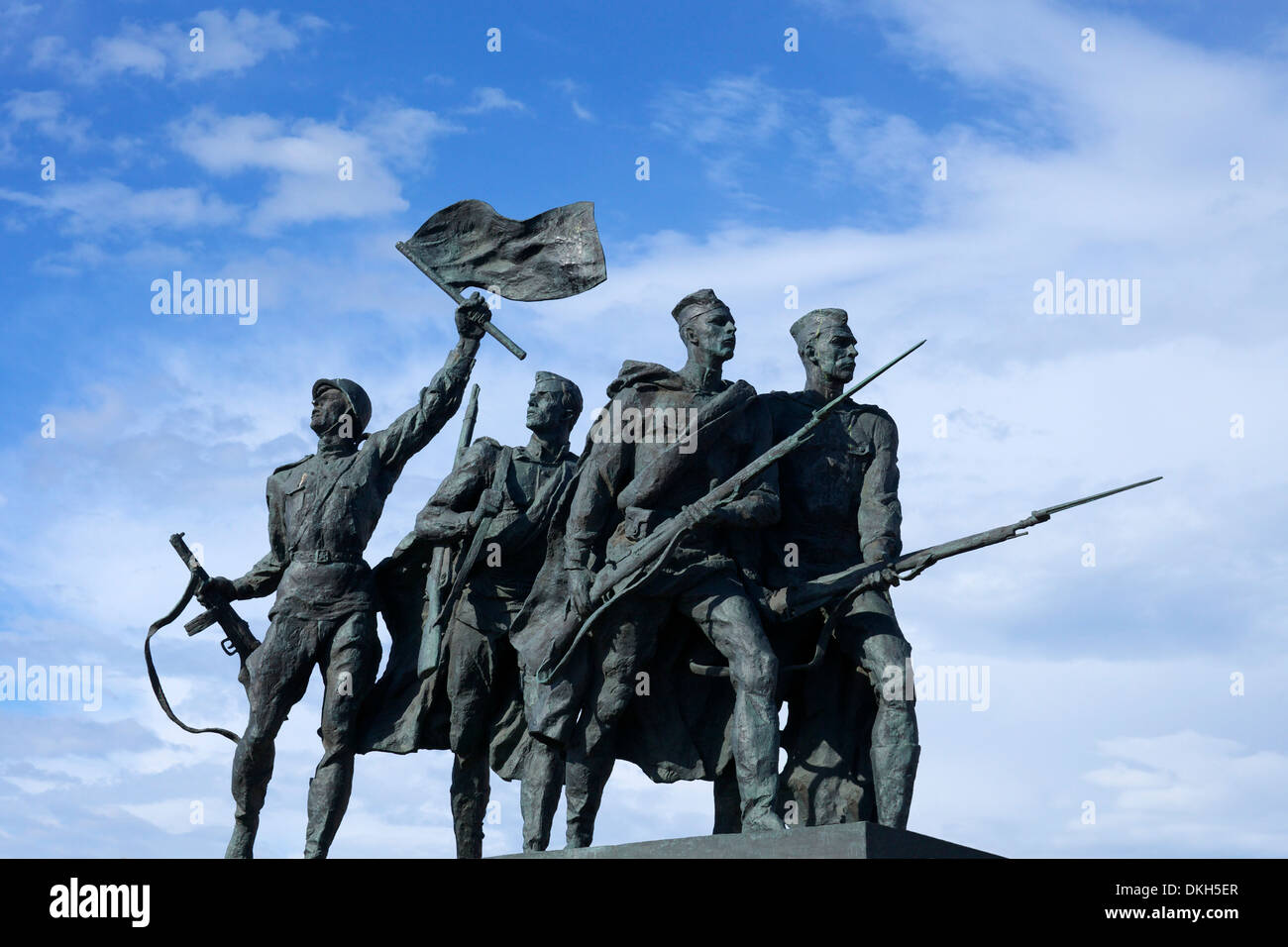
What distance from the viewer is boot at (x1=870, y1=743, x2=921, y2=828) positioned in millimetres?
12570

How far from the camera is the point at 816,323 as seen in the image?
13.8 meters

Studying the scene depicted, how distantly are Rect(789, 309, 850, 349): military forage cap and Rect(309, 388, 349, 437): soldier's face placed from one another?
330cm

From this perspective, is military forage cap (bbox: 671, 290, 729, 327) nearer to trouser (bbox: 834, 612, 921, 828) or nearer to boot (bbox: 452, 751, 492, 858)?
trouser (bbox: 834, 612, 921, 828)

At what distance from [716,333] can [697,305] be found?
252 millimetres

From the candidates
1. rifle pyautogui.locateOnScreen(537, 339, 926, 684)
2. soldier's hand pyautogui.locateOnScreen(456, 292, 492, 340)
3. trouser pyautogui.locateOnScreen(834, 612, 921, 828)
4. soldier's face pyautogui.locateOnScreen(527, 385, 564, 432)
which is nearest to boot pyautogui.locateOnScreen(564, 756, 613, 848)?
rifle pyautogui.locateOnScreen(537, 339, 926, 684)

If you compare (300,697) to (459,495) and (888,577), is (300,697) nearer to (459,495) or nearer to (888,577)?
(459,495)

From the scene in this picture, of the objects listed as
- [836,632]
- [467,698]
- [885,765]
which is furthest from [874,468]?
[467,698]

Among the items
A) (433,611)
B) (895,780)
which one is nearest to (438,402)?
(433,611)

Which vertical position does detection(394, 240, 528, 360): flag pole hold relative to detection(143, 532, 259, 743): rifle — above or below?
above
